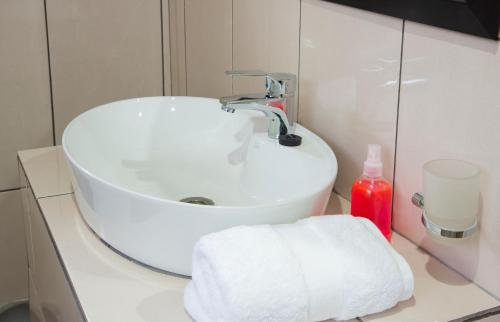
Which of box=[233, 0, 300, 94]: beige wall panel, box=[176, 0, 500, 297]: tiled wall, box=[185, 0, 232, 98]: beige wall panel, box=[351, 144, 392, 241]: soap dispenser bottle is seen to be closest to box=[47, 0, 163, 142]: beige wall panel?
box=[185, 0, 232, 98]: beige wall panel

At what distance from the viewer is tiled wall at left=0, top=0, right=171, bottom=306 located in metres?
1.74

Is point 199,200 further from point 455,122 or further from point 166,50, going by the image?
point 166,50

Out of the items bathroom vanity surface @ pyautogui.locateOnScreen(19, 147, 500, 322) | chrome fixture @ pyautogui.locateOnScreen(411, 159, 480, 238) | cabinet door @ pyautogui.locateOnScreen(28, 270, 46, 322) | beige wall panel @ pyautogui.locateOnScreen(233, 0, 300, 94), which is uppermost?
beige wall panel @ pyautogui.locateOnScreen(233, 0, 300, 94)

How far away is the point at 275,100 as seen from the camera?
4.08 ft

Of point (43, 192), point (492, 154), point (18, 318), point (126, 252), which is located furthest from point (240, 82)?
point (18, 318)

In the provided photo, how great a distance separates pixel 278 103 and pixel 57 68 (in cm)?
78

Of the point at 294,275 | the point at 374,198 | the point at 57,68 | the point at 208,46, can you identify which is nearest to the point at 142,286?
the point at 294,275

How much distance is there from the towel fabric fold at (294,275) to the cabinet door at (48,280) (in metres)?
0.23

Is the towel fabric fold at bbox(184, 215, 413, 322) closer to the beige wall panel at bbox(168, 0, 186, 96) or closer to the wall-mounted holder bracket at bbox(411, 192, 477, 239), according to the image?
the wall-mounted holder bracket at bbox(411, 192, 477, 239)

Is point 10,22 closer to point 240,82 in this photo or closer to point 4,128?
point 4,128

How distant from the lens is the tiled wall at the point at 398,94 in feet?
3.05

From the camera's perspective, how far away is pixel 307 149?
4.01 feet

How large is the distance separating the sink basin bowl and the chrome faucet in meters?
0.04

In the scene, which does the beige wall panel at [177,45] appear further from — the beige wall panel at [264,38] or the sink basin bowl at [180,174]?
the sink basin bowl at [180,174]
